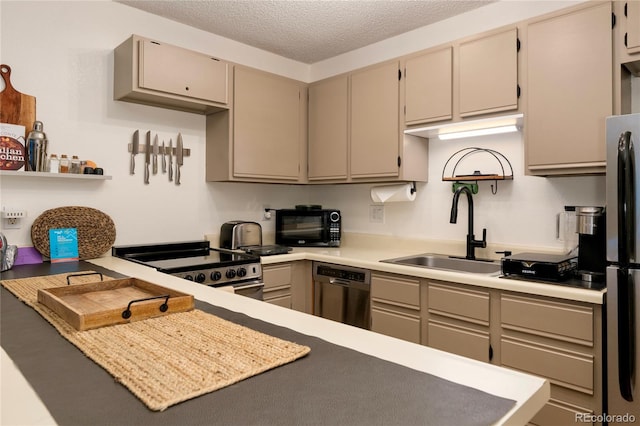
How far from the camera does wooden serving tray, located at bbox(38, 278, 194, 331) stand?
1.11m

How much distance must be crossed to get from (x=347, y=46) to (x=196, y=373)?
127 inches

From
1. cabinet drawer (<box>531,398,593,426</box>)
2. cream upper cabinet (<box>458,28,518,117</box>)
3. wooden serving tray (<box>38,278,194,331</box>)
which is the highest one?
cream upper cabinet (<box>458,28,518,117</box>)

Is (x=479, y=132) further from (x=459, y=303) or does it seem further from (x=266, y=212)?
(x=266, y=212)

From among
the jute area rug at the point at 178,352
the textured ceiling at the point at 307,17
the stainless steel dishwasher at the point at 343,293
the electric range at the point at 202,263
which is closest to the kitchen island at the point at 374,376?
the jute area rug at the point at 178,352

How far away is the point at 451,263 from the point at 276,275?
3.94 ft

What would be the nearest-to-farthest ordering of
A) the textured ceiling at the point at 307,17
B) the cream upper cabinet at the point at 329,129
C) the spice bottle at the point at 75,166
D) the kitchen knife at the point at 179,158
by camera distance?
the spice bottle at the point at 75,166
the textured ceiling at the point at 307,17
the kitchen knife at the point at 179,158
the cream upper cabinet at the point at 329,129

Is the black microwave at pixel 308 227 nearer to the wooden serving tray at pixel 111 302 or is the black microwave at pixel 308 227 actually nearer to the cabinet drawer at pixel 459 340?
the cabinet drawer at pixel 459 340

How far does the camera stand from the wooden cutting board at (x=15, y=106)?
2299 millimetres

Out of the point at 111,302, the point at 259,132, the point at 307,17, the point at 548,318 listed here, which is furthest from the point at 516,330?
the point at 307,17

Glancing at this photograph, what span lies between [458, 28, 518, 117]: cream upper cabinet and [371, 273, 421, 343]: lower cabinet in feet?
3.64

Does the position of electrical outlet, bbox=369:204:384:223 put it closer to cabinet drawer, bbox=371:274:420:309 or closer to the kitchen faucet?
the kitchen faucet

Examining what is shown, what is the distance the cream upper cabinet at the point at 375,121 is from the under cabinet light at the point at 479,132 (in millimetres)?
340

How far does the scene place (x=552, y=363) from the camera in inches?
74.9

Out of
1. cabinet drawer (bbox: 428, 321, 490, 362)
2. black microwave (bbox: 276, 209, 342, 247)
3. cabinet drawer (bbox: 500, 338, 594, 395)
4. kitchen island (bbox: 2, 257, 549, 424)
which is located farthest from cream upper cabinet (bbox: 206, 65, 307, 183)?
cabinet drawer (bbox: 500, 338, 594, 395)
